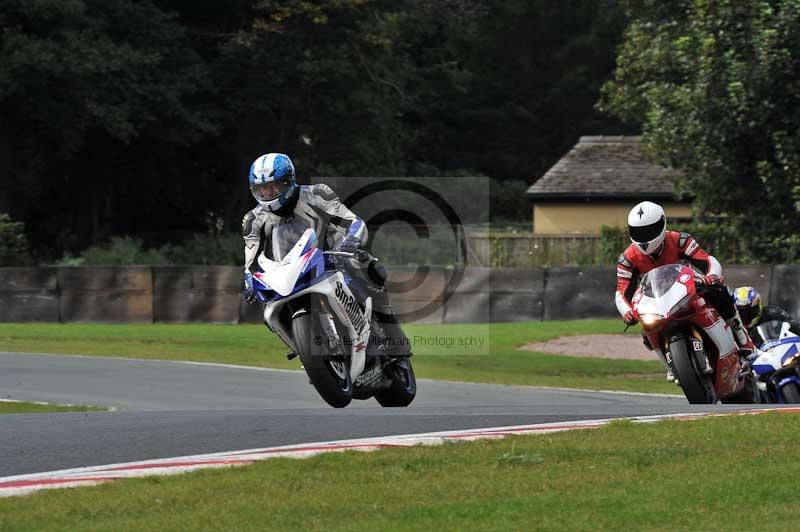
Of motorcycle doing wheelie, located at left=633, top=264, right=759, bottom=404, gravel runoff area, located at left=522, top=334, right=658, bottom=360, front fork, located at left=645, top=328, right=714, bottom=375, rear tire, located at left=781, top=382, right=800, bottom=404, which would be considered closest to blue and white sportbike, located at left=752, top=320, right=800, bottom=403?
rear tire, located at left=781, top=382, right=800, bottom=404

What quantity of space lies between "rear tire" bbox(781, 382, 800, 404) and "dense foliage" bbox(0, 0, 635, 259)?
82.8 ft

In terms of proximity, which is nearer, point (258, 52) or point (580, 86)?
point (258, 52)

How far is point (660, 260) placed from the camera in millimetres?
11844

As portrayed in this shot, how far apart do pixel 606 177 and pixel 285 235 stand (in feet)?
112

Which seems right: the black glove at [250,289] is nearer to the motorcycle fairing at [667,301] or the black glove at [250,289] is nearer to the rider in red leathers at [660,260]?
the rider in red leathers at [660,260]

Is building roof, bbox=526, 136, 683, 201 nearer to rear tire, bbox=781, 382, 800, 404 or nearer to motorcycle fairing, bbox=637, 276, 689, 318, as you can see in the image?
rear tire, bbox=781, 382, 800, 404

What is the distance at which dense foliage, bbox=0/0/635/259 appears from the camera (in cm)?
3559

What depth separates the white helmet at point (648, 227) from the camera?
11633 millimetres

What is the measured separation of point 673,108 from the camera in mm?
29156

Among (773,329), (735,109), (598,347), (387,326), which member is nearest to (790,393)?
(773,329)

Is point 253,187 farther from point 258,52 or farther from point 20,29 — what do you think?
point 258,52

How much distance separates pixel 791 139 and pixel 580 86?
42.8m

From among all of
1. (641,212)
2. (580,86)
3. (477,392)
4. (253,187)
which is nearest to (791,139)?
(477,392)

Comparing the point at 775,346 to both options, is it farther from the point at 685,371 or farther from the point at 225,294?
the point at 225,294
